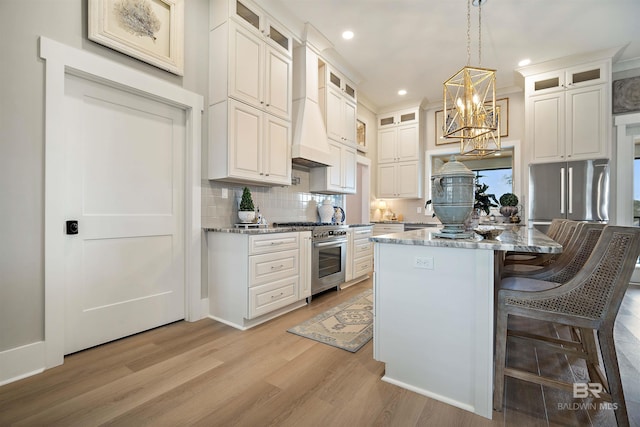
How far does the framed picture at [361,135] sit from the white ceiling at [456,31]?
1047 mm

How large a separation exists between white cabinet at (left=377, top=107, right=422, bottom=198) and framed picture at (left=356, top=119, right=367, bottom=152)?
57cm

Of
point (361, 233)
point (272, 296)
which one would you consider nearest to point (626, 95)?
point (361, 233)

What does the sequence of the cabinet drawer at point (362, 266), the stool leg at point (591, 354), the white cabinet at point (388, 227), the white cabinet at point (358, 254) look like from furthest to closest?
the white cabinet at point (388, 227)
the cabinet drawer at point (362, 266)
the white cabinet at point (358, 254)
the stool leg at point (591, 354)

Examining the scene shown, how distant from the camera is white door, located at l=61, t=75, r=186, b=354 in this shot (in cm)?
213

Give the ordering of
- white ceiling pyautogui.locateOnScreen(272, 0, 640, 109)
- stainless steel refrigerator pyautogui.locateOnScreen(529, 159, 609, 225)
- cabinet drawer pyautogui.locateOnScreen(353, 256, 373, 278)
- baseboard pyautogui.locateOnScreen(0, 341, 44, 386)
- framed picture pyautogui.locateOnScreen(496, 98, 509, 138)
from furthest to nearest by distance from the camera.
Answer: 1. framed picture pyautogui.locateOnScreen(496, 98, 509, 138)
2. cabinet drawer pyautogui.locateOnScreen(353, 256, 373, 278)
3. stainless steel refrigerator pyautogui.locateOnScreen(529, 159, 609, 225)
4. white ceiling pyautogui.locateOnScreen(272, 0, 640, 109)
5. baseboard pyautogui.locateOnScreen(0, 341, 44, 386)

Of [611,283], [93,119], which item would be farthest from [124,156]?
[611,283]

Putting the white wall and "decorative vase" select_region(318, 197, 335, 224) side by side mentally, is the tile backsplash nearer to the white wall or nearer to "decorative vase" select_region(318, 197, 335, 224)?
"decorative vase" select_region(318, 197, 335, 224)

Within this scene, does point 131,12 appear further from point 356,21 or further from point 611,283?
point 611,283

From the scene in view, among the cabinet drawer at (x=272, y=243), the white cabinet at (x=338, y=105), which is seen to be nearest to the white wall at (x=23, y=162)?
the cabinet drawer at (x=272, y=243)

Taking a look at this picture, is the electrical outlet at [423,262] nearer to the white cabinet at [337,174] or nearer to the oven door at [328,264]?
the oven door at [328,264]

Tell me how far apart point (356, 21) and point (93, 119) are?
292cm

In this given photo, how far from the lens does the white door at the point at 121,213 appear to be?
7.00 ft

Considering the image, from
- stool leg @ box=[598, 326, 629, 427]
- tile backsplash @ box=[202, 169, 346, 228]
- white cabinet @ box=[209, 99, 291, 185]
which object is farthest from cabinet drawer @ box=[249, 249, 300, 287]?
stool leg @ box=[598, 326, 629, 427]

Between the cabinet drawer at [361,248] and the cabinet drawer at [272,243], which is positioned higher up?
the cabinet drawer at [272,243]
